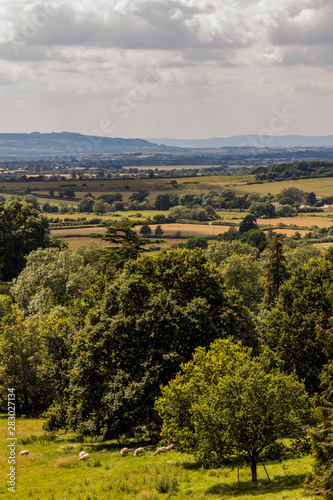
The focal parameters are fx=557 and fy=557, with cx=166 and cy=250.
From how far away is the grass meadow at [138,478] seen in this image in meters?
26.7

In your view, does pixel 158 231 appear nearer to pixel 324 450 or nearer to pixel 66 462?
pixel 66 462

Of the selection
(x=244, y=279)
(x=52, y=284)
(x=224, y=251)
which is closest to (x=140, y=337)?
(x=52, y=284)

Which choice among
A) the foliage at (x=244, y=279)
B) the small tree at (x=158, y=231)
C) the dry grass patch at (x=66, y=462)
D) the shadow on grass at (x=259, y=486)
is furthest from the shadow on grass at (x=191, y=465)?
the small tree at (x=158, y=231)

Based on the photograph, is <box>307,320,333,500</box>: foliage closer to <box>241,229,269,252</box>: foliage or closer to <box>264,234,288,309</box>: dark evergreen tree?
<box>264,234,288,309</box>: dark evergreen tree

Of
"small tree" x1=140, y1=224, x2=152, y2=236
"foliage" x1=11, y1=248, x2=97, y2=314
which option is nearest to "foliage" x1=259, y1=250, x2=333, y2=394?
"foliage" x1=11, y1=248, x2=97, y2=314

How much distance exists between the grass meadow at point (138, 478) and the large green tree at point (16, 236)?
68.9m

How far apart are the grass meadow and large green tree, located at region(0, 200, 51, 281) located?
68.9m

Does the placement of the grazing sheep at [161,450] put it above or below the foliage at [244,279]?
below

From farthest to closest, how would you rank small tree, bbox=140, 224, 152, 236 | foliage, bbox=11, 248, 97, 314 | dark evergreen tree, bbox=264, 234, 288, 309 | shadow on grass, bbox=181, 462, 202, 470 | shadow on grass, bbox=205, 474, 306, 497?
small tree, bbox=140, 224, 152, 236 → foliage, bbox=11, 248, 97, 314 → dark evergreen tree, bbox=264, 234, 288, 309 → shadow on grass, bbox=181, 462, 202, 470 → shadow on grass, bbox=205, 474, 306, 497

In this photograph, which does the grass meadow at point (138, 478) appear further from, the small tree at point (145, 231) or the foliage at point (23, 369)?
the small tree at point (145, 231)

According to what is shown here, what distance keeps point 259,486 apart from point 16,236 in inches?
3252

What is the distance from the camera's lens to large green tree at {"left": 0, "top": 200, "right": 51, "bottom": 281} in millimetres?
101812

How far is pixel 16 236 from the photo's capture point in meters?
102

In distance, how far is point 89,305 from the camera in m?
44.2
